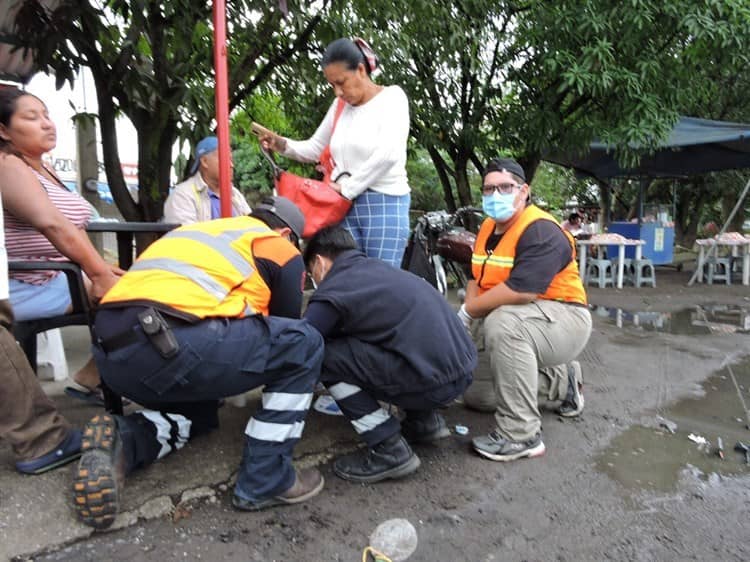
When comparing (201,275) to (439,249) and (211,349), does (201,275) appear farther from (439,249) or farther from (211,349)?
(439,249)

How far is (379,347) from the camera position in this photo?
2291 mm

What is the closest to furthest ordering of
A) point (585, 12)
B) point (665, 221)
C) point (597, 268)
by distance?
1. point (585, 12)
2. point (597, 268)
3. point (665, 221)

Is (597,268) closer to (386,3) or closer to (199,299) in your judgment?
(386,3)

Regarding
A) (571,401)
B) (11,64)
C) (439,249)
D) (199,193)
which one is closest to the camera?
(571,401)

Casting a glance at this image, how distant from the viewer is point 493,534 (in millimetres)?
2018

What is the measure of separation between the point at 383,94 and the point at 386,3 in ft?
6.23

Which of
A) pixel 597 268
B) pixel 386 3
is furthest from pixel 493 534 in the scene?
pixel 597 268

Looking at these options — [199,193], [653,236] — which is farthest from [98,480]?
[653,236]

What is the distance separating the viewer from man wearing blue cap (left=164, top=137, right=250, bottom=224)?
10.5ft

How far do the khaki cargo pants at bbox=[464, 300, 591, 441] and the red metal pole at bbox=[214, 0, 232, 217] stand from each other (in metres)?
1.45

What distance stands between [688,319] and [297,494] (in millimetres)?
5613

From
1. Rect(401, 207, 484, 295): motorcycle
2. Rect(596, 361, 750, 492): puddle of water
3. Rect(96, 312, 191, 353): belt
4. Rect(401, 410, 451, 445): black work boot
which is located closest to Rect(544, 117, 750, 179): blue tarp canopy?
Rect(401, 207, 484, 295): motorcycle

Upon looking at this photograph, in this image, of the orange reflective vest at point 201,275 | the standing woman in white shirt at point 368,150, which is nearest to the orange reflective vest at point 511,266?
the standing woman in white shirt at point 368,150

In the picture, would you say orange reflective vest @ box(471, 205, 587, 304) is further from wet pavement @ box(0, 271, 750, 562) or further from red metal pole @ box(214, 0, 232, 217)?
red metal pole @ box(214, 0, 232, 217)
